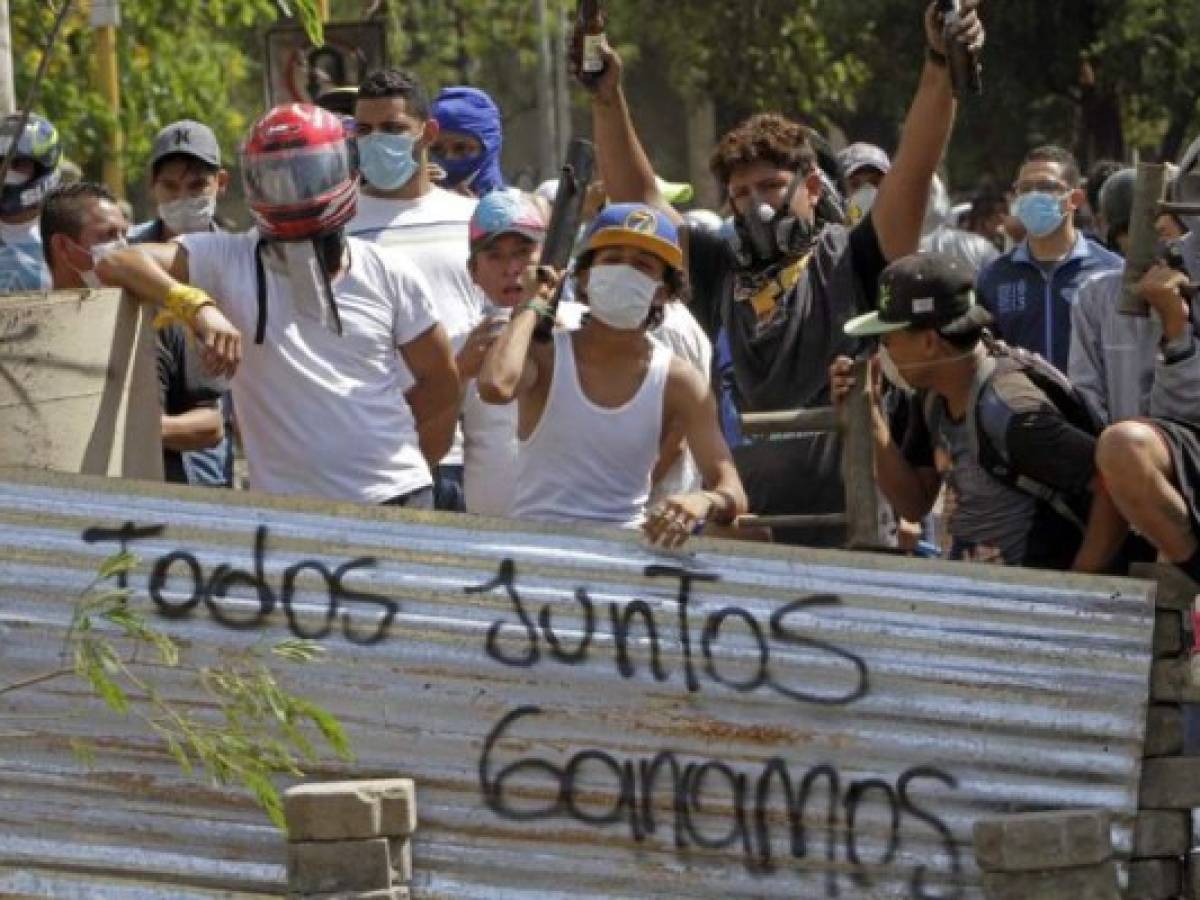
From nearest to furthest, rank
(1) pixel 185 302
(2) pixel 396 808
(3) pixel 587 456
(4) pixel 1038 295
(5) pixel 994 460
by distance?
(2) pixel 396 808 → (1) pixel 185 302 → (5) pixel 994 460 → (3) pixel 587 456 → (4) pixel 1038 295

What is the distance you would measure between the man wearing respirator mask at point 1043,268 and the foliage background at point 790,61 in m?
10.6

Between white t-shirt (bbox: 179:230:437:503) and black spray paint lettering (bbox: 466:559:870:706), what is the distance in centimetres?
76

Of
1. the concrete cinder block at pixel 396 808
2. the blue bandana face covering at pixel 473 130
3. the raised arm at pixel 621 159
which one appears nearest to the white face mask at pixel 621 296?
the raised arm at pixel 621 159

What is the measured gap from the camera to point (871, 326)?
7961 mm

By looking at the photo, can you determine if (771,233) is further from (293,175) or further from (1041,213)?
(1041,213)

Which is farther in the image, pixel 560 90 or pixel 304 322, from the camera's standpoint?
pixel 560 90

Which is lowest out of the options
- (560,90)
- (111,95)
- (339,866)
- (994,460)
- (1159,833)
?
(339,866)

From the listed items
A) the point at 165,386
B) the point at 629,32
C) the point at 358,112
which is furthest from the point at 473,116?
the point at 629,32

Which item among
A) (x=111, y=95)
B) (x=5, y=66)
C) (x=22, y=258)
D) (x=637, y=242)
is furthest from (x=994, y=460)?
(x=111, y=95)

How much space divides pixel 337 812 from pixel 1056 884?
1585 mm

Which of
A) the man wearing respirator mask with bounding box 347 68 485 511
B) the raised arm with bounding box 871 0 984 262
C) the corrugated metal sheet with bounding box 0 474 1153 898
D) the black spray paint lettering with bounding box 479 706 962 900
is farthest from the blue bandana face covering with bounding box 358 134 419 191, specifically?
the black spray paint lettering with bounding box 479 706 962 900

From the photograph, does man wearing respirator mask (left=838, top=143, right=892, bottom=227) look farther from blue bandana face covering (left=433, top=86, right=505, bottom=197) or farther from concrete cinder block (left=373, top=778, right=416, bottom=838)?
concrete cinder block (left=373, top=778, right=416, bottom=838)

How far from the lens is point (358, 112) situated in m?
9.61

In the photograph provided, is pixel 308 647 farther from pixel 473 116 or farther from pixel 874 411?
pixel 473 116
